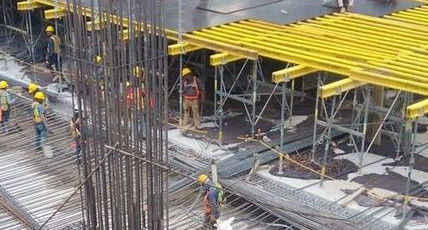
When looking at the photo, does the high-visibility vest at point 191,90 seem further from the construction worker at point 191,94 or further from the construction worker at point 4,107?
the construction worker at point 4,107

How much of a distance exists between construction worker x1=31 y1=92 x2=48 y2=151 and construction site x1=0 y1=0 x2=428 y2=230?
0.03 meters

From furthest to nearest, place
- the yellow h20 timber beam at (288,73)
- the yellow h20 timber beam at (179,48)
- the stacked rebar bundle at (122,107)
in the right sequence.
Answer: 1. the yellow h20 timber beam at (179,48)
2. the yellow h20 timber beam at (288,73)
3. the stacked rebar bundle at (122,107)

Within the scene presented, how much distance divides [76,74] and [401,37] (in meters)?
9.05

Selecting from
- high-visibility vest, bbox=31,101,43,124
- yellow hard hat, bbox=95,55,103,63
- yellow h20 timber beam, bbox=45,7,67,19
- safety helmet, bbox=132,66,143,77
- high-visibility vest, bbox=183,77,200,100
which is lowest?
high-visibility vest, bbox=31,101,43,124

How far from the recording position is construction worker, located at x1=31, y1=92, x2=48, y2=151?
52.6 ft

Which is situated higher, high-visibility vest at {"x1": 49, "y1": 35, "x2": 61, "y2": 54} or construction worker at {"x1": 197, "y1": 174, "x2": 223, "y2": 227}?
high-visibility vest at {"x1": 49, "y1": 35, "x2": 61, "y2": 54}

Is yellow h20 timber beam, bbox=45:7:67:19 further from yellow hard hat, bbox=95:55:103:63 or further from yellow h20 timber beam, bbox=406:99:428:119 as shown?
yellow h20 timber beam, bbox=406:99:428:119

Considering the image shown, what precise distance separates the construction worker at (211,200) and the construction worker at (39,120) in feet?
16.4

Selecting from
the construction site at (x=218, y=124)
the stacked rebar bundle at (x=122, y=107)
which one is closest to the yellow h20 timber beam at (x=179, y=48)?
the construction site at (x=218, y=124)

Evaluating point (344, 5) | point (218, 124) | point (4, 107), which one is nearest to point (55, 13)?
point (4, 107)

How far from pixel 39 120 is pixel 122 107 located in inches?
237

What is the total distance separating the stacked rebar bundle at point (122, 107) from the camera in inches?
414

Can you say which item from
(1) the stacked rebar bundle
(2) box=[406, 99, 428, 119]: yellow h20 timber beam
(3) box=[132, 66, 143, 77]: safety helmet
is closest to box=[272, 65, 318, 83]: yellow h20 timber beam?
(2) box=[406, 99, 428, 119]: yellow h20 timber beam

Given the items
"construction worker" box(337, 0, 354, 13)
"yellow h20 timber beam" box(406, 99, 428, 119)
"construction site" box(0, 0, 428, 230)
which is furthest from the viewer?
"construction worker" box(337, 0, 354, 13)
